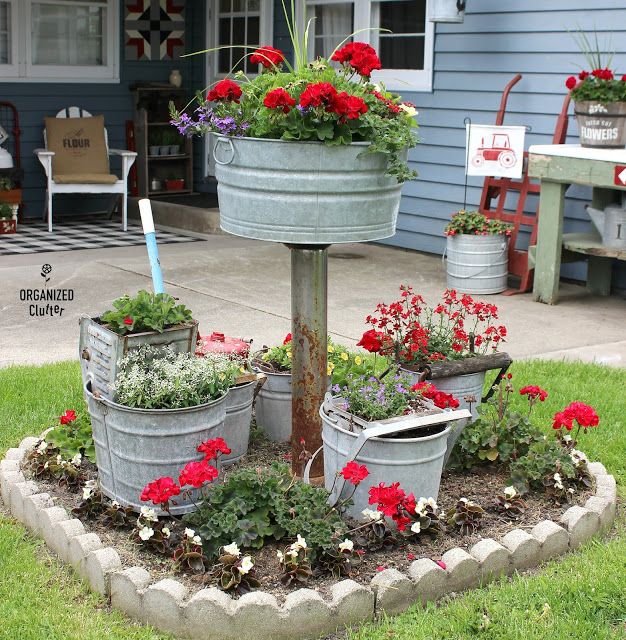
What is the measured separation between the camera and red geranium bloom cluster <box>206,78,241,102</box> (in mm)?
3379

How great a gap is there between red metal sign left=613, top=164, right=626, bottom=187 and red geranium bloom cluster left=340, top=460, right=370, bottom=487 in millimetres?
3789

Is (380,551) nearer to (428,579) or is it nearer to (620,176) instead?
(428,579)

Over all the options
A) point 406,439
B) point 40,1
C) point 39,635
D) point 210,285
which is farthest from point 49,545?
point 40,1

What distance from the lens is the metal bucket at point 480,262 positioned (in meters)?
7.09

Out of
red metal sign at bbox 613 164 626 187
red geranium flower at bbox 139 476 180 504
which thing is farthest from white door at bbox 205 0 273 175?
red geranium flower at bbox 139 476 180 504

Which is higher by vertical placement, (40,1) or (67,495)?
(40,1)

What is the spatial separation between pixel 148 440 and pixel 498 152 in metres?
4.70

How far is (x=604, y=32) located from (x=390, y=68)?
7.15 ft

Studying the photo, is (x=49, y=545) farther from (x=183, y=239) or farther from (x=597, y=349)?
(x=183, y=239)

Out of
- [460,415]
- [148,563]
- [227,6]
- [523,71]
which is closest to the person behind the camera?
[148,563]

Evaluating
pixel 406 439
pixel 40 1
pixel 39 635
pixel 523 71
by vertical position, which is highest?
pixel 40 1

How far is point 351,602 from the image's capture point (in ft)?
9.35

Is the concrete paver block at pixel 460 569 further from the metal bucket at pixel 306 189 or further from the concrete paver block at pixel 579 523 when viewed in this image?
the metal bucket at pixel 306 189

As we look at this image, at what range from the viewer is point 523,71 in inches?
302
